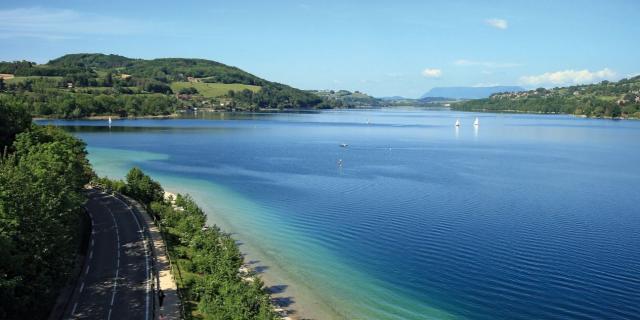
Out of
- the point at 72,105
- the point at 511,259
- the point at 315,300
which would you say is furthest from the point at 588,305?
the point at 72,105

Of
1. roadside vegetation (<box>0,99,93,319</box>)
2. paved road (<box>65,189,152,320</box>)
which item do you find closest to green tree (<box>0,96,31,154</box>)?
paved road (<box>65,189,152,320</box>)

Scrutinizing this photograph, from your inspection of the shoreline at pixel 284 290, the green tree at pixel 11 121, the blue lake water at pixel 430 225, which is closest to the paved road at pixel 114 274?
the shoreline at pixel 284 290

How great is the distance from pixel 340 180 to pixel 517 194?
22.6 meters

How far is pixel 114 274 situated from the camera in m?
29.0

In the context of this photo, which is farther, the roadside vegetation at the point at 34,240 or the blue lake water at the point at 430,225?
the blue lake water at the point at 430,225

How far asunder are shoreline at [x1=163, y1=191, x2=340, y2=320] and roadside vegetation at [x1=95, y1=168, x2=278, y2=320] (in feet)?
3.60

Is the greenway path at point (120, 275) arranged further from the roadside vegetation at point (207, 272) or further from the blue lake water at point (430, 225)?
the blue lake water at point (430, 225)

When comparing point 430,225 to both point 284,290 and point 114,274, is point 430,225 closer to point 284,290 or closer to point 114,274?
point 284,290

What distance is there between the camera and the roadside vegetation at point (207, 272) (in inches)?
934

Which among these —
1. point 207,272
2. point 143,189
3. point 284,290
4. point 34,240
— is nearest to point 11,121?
point 143,189

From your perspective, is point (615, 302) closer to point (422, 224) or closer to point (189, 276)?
point (422, 224)

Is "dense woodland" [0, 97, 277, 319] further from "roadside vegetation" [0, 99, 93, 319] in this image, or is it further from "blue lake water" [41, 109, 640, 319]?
"blue lake water" [41, 109, 640, 319]

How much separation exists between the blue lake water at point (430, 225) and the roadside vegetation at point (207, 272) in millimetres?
3869

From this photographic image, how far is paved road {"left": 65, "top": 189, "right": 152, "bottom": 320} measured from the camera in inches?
957
